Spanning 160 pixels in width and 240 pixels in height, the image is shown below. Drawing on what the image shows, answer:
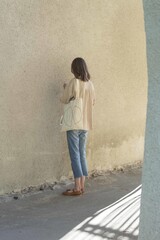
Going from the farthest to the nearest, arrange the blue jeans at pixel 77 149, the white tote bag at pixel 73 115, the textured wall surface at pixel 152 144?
the blue jeans at pixel 77 149
the white tote bag at pixel 73 115
the textured wall surface at pixel 152 144

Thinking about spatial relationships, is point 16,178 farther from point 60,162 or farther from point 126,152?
point 126,152

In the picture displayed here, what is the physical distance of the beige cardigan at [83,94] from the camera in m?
6.25

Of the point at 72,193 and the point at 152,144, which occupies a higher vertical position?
the point at 152,144

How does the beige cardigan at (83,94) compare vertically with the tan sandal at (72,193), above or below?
above

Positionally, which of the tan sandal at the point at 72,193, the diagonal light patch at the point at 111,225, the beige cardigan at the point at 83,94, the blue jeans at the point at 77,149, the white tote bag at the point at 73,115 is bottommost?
the diagonal light patch at the point at 111,225

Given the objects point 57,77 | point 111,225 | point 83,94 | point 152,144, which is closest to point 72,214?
point 111,225

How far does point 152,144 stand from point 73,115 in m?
3.77

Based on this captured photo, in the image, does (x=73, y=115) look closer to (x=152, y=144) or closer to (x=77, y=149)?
(x=77, y=149)

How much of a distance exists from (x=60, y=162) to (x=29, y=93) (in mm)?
1230

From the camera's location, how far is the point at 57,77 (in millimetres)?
6777

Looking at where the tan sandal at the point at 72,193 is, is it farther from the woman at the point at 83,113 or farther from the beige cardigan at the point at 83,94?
the beige cardigan at the point at 83,94

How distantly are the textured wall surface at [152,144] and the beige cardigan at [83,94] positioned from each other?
146 inches

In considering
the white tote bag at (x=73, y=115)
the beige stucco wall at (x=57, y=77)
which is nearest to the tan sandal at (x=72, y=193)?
the beige stucco wall at (x=57, y=77)

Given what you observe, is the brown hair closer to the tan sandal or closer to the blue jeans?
the blue jeans
